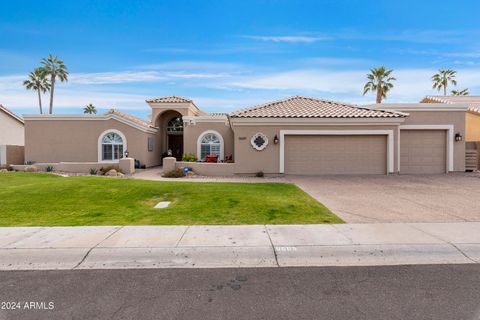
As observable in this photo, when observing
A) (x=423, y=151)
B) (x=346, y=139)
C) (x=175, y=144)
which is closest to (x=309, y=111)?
(x=346, y=139)

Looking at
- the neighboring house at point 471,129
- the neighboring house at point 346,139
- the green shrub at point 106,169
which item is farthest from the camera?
the green shrub at point 106,169

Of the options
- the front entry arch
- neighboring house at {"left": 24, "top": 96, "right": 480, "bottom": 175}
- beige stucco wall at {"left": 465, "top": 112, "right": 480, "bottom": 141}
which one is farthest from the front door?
beige stucco wall at {"left": 465, "top": 112, "right": 480, "bottom": 141}

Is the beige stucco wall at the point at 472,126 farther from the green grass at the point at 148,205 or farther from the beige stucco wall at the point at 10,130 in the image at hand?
the beige stucco wall at the point at 10,130

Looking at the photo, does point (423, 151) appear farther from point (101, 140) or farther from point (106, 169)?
point (101, 140)

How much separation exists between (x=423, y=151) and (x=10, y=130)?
36776mm

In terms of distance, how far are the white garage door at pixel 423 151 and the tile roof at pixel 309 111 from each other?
1.96 m

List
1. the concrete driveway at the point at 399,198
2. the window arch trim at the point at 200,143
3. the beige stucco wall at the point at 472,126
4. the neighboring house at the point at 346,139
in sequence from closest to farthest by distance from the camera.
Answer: the concrete driveway at the point at 399,198 → the neighboring house at the point at 346,139 → the beige stucco wall at the point at 472,126 → the window arch trim at the point at 200,143

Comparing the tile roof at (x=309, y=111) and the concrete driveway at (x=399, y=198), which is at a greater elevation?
the tile roof at (x=309, y=111)

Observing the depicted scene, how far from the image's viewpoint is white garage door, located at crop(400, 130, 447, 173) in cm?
1616

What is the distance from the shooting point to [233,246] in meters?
5.03

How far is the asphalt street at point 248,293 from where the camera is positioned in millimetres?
3180

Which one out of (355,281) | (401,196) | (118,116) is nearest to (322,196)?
(401,196)

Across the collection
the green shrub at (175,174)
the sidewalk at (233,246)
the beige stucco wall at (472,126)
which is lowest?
the sidewalk at (233,246)

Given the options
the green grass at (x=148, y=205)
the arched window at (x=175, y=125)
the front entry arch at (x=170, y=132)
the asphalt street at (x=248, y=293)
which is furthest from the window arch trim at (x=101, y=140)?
the asphalt street at (x=248, y=293)
